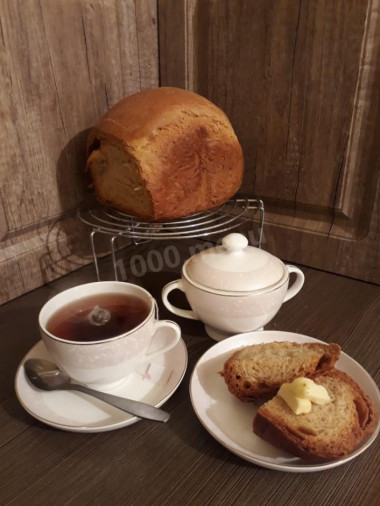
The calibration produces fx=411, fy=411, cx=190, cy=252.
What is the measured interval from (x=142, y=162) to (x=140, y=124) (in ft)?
0.23

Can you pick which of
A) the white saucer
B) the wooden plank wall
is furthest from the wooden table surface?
the wooden plank wall

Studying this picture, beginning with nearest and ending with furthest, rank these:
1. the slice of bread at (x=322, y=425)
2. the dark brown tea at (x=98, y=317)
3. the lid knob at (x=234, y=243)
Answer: the slice of bread at (x=322, y=425)
the dark brown tea at (x=98, y=317)
the lid knob at (x=234, y=243)

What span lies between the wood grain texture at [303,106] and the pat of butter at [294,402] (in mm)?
484

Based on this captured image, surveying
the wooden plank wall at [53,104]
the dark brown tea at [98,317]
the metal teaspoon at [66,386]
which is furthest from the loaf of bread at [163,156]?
the metal teaspoon at [66,386]

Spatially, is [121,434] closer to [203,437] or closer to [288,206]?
[203,437]

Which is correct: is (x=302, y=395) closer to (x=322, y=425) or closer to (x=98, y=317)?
(x=322, y=425)

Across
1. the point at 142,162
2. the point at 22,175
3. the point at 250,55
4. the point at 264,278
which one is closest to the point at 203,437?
the point at 264,278

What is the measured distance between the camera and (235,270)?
0.62 m

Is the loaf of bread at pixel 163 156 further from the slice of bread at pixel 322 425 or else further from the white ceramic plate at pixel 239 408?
the slice of bread at pixel 322 425

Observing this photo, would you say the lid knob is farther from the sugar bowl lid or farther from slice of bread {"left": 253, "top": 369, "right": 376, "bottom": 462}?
slice of bread {"left": 253, "top": 369, "right": 376, "bottom": 462}

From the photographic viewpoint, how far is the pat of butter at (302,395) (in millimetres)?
453

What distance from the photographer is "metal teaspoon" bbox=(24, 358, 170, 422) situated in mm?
495

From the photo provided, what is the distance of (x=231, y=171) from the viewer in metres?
0.83

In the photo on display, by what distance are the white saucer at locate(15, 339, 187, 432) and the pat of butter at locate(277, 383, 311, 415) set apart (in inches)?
5.8
